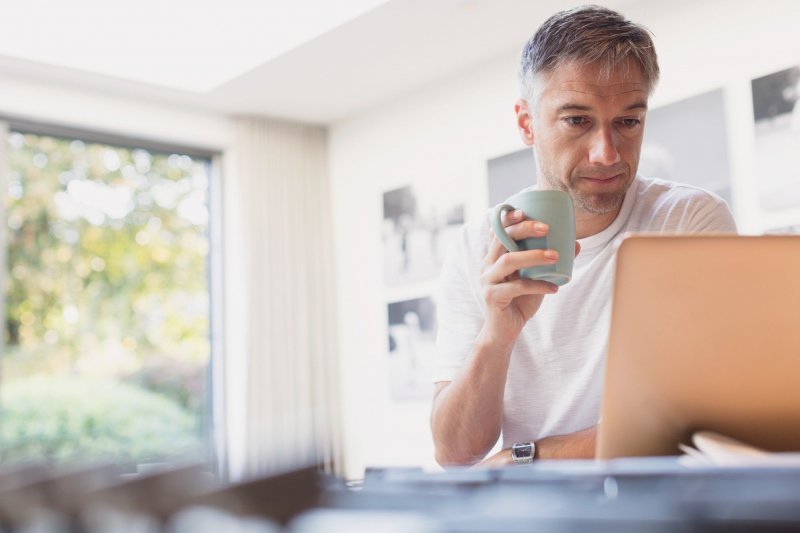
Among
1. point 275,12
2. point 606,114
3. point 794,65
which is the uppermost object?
point 275,12

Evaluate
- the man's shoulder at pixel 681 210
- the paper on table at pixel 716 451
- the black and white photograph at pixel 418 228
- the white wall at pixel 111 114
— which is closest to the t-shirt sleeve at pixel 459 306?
the man's shoulder at pixel 681 210

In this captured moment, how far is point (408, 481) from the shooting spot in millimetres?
406

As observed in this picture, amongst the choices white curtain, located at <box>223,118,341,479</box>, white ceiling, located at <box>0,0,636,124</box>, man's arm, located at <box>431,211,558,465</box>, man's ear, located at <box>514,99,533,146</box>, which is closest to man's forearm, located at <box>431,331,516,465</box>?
man's arm, located at <box>431,211,558,465</box>

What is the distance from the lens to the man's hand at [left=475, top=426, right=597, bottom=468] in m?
1.21

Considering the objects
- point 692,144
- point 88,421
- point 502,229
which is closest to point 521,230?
point 502,229

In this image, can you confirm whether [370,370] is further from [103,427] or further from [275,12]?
[275,12]

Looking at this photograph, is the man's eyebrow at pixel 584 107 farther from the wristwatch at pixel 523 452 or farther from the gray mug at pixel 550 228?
the wristwatch at pixel 523 452

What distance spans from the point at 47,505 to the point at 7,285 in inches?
175

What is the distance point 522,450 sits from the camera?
1291 millimetres

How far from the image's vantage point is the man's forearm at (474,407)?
50.0 inches

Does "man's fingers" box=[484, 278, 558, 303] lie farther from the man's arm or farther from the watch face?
the watch face

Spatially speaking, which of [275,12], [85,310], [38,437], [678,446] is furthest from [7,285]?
[678,446]

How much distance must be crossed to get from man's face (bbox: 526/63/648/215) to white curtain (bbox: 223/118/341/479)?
3633 millimetres

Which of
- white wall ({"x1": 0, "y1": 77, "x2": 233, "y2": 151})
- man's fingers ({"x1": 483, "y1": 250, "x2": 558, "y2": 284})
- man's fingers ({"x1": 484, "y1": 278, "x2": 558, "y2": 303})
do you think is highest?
white wall ({"x1": 0, "y1": 77, "x2": 233, "y2": 151})
